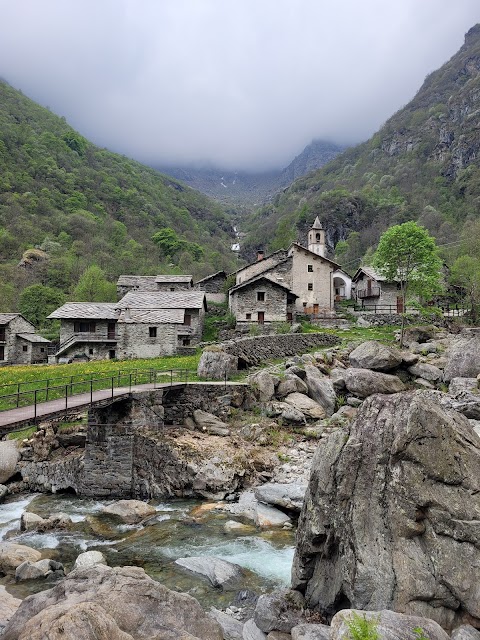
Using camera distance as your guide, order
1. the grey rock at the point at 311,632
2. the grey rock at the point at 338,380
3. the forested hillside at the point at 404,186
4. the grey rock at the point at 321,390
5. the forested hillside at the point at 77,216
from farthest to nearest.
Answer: the forested hillside at the point at 404,186 → the forested hillside at the point at 77,216 → the grey rock at the point at 338,380 → the grey rock at the point at 321,390 → the grey rock at the point at 311,632

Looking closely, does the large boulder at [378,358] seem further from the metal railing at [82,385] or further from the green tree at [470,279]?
the green tree at [470,279]

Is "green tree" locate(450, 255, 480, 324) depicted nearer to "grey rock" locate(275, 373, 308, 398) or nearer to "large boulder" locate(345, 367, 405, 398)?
"large boulder" locate(345, 367, 405, 398)

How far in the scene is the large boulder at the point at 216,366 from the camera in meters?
29.3

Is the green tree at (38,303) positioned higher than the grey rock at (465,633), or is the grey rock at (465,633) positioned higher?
the green tree at (38,303)

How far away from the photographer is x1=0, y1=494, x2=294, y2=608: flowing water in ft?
38.6

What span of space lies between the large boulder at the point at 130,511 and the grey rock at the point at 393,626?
36.1ft

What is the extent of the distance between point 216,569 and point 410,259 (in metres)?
38.4

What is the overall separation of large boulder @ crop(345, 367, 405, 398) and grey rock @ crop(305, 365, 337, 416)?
1.27 metres

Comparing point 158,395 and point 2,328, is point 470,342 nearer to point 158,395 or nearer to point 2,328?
point 158,395

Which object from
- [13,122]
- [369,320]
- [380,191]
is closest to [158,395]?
[369,320]

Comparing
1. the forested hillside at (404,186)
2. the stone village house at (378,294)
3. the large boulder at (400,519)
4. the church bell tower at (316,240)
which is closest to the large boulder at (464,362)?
the large boulder at (400,519)

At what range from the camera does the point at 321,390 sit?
89.1 feet

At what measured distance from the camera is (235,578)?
1189cm

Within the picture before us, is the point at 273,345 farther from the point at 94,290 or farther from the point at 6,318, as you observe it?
the point at 94,290
